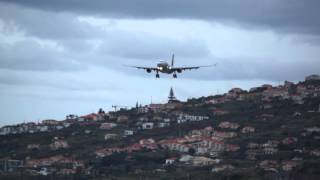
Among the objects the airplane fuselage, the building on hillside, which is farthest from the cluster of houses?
the airplane fuselage

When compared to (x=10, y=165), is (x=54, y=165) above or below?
below

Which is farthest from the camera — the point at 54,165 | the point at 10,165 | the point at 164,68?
the point at 10,165

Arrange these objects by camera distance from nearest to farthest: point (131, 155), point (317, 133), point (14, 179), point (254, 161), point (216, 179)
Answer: point (216, 179) < point (14, 179) < point (254, 161) < point (131, 155) < point (317, 133)

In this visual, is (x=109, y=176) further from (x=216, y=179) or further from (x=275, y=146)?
(x=275, y=146)

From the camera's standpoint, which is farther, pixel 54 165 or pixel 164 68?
pixel 54 165

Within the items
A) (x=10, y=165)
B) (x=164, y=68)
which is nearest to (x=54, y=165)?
(x=10, y=165)

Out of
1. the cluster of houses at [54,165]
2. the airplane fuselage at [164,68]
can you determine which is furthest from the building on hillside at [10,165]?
the airplane fuselage at [164,68]

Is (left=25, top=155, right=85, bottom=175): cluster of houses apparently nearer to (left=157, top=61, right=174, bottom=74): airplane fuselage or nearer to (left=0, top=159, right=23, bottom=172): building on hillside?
(left=0, top=159, right=23, bottom=172): building on hillside

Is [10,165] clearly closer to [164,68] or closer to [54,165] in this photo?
[54,165]

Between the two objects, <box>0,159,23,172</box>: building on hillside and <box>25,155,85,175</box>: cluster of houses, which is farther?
<box>0,159,23,172</box>: building on hillside

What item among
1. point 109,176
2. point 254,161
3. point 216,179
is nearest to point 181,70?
point 216,179

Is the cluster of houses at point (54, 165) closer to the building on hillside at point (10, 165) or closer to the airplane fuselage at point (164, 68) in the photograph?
the building on hillside at point (10, 165)
